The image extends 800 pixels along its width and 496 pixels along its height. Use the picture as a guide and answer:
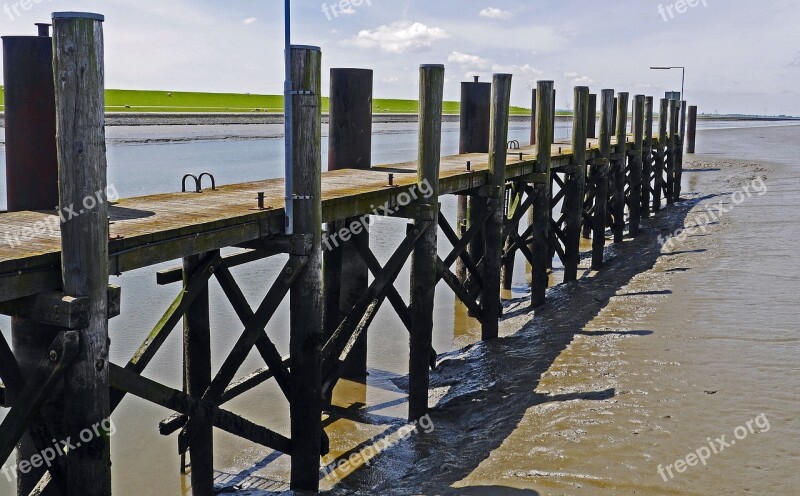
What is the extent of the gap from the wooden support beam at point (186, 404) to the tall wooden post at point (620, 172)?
10758 mm

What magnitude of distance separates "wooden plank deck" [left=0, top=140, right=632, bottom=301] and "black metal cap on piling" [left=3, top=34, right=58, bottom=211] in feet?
0.70

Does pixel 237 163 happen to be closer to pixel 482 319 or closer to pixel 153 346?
pixel 482 319

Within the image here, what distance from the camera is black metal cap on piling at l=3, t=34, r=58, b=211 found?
208 inches

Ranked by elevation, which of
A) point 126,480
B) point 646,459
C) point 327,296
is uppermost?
point 327,296

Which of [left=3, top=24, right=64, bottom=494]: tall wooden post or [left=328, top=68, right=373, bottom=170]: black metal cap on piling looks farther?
[left=328, top=68, right=373, bottom=170]: black metal cap on piling

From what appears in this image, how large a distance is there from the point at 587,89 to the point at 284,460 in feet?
26.6

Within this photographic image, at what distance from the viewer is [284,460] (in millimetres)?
6941

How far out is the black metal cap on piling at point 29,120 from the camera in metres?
5.29

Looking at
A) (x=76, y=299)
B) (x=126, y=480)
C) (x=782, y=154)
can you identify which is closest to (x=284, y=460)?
(x=126, y=480)

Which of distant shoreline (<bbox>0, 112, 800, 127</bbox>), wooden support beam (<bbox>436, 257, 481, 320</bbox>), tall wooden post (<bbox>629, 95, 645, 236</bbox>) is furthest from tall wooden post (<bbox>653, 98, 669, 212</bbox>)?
distant shoreline (<bbox>0, 112, 800, 127</bbox>)

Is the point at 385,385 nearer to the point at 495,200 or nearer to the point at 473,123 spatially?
the point at 495,200
